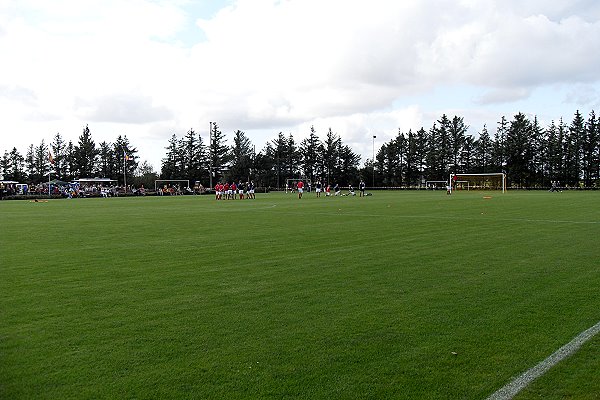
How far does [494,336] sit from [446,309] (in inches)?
44.3

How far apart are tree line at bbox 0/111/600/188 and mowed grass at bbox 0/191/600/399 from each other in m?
88.6

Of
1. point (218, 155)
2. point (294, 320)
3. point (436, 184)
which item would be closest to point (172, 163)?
point (218, 155)

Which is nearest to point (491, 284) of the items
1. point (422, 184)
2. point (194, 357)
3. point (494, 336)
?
point (494, 336)

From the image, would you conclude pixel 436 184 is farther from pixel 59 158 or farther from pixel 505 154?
pixel 59 158

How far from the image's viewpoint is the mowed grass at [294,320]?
444 cm

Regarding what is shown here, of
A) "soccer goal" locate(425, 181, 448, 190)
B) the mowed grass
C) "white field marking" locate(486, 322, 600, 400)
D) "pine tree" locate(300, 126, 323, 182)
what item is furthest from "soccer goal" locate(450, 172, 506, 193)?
"white field marking" locate(486, 322, 600, 400)

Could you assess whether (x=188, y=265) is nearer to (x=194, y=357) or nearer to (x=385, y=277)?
(x=385, y=277)

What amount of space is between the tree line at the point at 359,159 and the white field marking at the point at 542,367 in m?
93.9

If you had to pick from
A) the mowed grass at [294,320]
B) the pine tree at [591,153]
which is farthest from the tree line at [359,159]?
the mowed grass at [294,320]

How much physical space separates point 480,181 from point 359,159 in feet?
126

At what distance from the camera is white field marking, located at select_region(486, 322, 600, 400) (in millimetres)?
4227

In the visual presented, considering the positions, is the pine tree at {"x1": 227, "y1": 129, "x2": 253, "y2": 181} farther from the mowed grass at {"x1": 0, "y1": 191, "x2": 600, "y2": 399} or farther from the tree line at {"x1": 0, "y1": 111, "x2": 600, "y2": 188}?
the mowed grass at {"x1": 0, "y1": 191, "x2": 600, "y2": 399}

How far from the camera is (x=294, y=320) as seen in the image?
245 inches

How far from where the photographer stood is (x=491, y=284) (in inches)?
322
